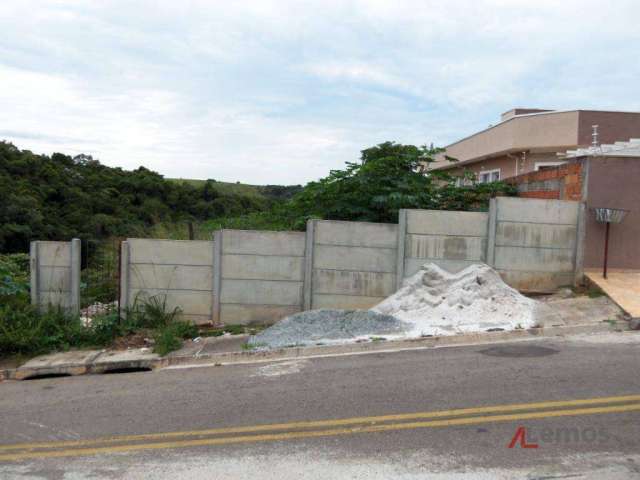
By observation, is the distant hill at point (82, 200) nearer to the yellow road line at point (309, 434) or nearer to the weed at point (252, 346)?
the weed at point (252, 346)

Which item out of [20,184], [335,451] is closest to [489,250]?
[335,451]

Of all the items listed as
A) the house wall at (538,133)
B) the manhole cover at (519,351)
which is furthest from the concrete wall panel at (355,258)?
the house wall at (538,133)

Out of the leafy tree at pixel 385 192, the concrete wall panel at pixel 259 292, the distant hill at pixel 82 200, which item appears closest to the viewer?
the concrete wall panel at pixel 259 292

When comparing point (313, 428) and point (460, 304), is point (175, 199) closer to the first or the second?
point (460, 304)

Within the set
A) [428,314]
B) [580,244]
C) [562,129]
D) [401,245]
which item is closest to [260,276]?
[401,245]

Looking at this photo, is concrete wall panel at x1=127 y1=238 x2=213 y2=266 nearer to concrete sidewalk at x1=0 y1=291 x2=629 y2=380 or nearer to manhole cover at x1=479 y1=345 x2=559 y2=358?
concrete sidewalk at x1=0 y1=291 x2=629 y2=380

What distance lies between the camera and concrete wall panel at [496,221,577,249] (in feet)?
35.0

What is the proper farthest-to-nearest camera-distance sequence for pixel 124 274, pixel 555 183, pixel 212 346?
1. pixel 555 183
2. pixel 124 274
3. pixel 212 346

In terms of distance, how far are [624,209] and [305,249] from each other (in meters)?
6.23

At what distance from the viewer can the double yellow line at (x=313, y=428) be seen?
509cm

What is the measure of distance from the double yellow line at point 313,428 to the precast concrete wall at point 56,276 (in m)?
5.45

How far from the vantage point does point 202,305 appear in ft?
35.2

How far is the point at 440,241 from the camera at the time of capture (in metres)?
10.6

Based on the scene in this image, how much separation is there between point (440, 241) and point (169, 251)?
5.10m
